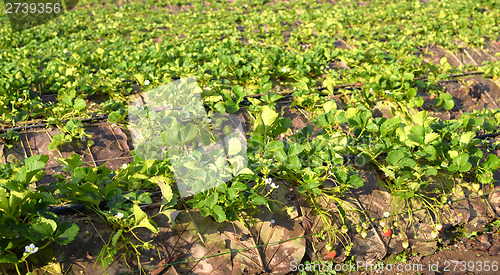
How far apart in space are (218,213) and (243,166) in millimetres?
408

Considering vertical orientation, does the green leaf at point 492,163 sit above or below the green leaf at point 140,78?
below

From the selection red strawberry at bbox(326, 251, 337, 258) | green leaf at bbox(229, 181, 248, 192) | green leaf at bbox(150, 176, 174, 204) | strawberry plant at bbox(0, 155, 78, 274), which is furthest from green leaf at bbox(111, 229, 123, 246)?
red strawberry at bbox(326, 251, 337, 258)

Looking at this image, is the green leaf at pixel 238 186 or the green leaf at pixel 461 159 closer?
the green leaf at pixel 238 186

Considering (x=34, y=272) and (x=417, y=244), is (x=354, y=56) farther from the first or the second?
(x=34, y=272)

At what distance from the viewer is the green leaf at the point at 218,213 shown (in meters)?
2.39

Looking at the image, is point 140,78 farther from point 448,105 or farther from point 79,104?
point 448,105

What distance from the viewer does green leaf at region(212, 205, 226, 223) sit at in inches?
94.0

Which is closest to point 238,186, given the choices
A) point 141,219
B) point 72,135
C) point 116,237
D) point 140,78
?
point 141,219

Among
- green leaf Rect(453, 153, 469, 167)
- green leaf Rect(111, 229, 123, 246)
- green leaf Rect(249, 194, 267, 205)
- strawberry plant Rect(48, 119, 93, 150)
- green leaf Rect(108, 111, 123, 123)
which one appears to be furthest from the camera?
green leaf Rect(108, 111, 123, 123)

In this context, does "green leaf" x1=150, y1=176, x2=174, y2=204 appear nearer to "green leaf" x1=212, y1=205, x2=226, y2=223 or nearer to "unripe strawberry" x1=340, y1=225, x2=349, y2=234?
"green leaf" x1=212, y1=205, x2=226, y2=223

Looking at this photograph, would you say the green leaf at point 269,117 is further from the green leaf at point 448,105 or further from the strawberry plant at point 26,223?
the green leaf at point 448,105

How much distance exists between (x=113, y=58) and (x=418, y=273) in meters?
4.23

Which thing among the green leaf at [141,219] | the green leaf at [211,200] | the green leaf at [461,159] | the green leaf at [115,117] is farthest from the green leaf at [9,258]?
the green leaf at [461,159]

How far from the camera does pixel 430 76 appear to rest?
4500 mm
